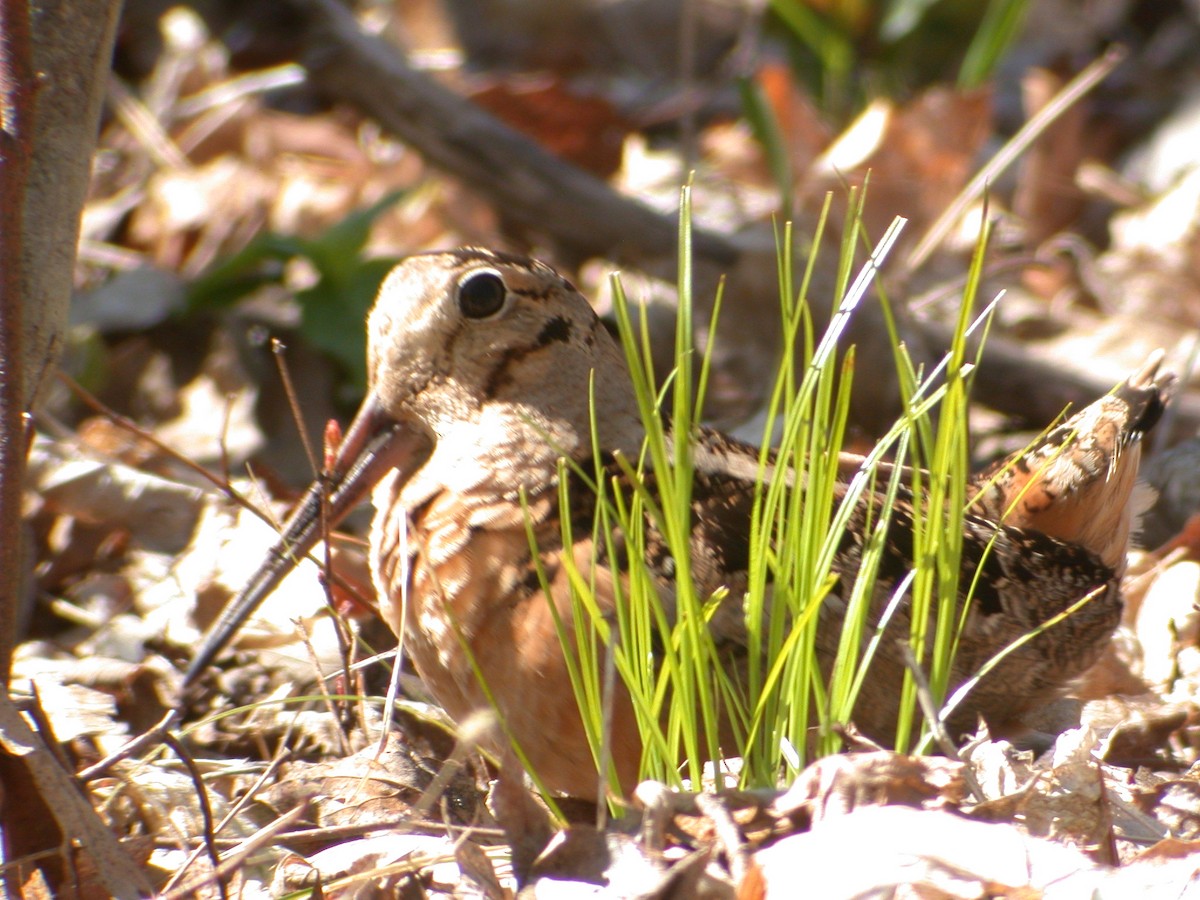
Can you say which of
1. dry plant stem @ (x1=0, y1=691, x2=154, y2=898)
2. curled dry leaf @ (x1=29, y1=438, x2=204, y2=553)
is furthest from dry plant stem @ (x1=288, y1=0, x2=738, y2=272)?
dry plant stem @ (x1=0, y1=691, x2=154, y2=898)

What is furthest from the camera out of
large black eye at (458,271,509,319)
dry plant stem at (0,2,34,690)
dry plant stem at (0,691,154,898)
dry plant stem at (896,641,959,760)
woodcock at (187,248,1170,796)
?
large black eye at (458,271,509,319)

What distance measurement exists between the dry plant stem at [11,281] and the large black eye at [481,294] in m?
0.67

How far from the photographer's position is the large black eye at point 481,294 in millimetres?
2371

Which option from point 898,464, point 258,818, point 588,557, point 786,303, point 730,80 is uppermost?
point 730,80

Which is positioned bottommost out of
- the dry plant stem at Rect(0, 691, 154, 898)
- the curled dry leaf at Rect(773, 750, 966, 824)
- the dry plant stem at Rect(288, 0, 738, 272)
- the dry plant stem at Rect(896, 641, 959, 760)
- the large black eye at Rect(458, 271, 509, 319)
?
the dry plant stem at Rect(0, 691, 154, 898)

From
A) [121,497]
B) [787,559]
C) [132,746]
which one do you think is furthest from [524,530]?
[121,497]

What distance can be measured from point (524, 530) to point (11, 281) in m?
0.86

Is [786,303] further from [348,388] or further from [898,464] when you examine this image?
[348,388]

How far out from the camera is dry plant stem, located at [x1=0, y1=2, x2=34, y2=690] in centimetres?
211

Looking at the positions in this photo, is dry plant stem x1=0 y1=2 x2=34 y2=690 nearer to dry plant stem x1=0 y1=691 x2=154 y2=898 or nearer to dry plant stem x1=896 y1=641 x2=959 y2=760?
dry plant stem x1=0 y1=691 x2=154 y2=898

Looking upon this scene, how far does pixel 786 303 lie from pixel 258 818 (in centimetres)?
120

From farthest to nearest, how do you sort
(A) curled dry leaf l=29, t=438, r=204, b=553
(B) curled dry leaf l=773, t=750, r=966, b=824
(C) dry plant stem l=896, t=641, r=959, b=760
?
1. (A) curled dry leaf l=29, t=438, r=204, b=553
2. (B) curled dry leaf l=773, t=750, r=966, b=824
3. (C) dry plant stem l=896, t=641, r=959, b=760

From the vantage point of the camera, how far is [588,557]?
7.49 feet

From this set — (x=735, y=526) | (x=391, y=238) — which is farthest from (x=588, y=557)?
(x=391, y=238)
